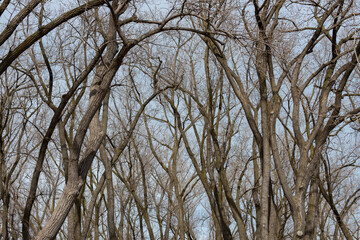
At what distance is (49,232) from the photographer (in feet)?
19.9

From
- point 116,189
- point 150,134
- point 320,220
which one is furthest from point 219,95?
point 116,189

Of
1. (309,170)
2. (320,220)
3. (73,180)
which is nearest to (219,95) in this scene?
(309,170)

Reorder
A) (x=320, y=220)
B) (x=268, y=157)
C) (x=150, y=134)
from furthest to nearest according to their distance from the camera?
(x=320, y=220)
(x=150, y=134)
(x=268, y=157)

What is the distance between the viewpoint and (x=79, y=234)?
998cm

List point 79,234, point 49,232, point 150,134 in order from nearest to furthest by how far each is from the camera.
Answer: point 49,232, point 79,234, point 150,134

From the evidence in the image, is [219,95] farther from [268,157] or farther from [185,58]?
[268,157]

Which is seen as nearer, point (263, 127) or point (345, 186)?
point (263, 127)

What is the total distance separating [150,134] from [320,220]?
23.5 ft

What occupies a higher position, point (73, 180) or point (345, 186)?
point (345, 186)

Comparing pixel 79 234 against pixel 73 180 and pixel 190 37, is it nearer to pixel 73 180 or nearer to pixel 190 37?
pixel 73 180

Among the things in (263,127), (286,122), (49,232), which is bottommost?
(49,232)

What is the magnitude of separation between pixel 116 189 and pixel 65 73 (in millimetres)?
8092

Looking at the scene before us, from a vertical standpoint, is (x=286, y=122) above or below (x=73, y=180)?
above

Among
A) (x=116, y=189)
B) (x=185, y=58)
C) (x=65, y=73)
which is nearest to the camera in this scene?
(x=65, y=73)
